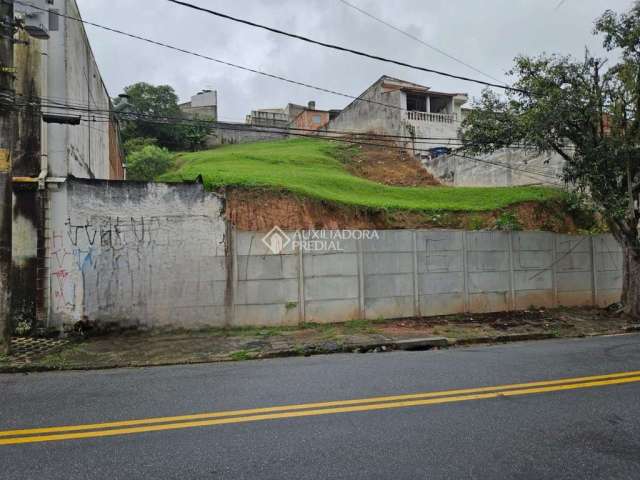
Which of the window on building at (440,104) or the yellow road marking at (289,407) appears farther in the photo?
the window on building at (440,104)

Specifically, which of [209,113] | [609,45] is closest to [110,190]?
[609,45]

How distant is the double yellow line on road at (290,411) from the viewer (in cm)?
395

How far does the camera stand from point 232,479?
10.2ft

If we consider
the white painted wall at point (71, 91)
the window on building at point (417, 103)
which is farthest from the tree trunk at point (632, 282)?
the window on building at point (417, 103)

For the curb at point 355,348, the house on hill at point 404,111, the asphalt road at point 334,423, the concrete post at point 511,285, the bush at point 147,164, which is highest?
the house on hill at point 404,111

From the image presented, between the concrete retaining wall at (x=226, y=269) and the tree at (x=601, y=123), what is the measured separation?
98.9 inches

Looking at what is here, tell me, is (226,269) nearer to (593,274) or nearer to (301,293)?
(301,293)

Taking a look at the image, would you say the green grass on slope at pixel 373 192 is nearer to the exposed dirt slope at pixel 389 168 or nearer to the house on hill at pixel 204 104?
the exposed dirt slope at pixel 389 168

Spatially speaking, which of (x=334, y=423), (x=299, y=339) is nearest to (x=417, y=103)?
(x=299, y=339)

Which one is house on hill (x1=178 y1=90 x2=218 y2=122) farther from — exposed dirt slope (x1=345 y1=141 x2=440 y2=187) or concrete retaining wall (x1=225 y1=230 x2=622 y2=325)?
concrete retaining wall (x1=225 y1=230 x2=622 y2=325)

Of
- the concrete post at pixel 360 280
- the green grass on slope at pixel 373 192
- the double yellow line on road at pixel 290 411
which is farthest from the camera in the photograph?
the green grass on slope at pixel 373 192

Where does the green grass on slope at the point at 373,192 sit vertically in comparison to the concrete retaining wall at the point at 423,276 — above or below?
above

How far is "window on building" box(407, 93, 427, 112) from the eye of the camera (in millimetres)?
31989

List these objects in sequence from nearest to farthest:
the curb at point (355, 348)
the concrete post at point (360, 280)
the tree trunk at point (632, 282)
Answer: the curb at point (355, 348) < the concrete post at point (360, 280) < the tree trunk at point (632, 282)
